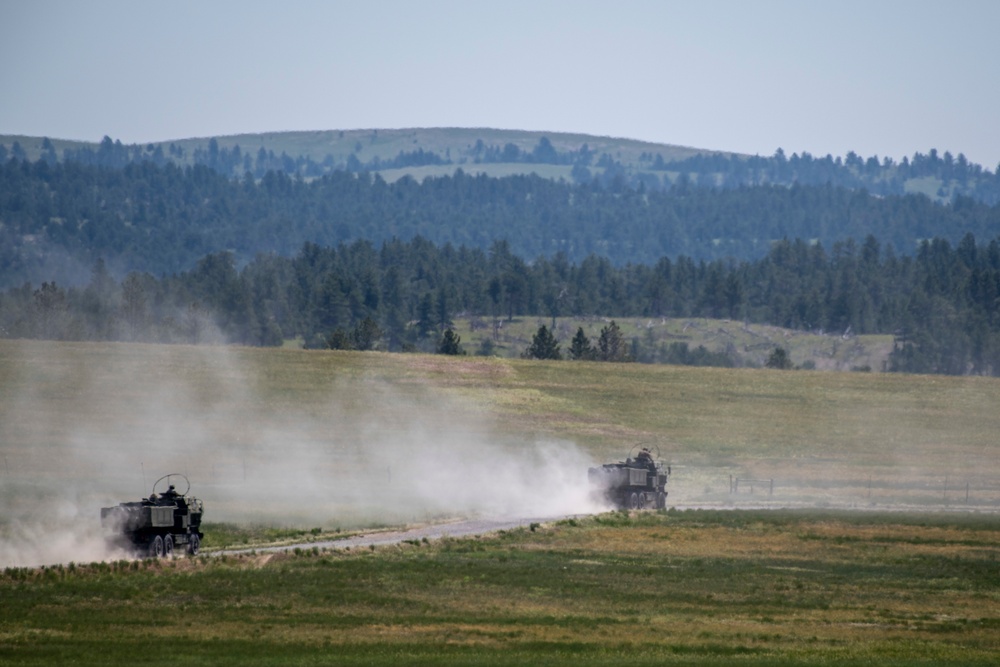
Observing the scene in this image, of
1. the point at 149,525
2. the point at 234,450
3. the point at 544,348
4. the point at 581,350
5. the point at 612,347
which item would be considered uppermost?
the point at 612,347

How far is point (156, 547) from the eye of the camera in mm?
47062

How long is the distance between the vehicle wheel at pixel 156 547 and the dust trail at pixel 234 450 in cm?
136

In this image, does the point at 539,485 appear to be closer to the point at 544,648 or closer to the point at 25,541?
the point at 25,541

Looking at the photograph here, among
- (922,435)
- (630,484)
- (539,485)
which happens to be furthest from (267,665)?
(922,435)

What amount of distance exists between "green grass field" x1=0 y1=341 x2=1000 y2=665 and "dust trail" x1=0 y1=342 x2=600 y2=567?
0.38 meters

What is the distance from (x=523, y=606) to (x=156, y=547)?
14176mm

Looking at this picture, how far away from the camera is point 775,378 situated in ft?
443

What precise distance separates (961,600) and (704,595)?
7.77 meters

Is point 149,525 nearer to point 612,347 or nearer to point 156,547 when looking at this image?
point 156,547

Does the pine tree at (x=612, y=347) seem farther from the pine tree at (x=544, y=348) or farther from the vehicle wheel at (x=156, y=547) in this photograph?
the vehicle wheel at (x=156, y=547)

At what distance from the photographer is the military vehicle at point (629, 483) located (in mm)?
72938

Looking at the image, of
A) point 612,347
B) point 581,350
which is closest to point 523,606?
point 581,350

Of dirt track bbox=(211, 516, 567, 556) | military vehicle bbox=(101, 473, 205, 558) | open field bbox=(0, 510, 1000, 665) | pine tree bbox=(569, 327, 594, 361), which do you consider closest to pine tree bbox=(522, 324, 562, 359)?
pine tree bbox=(569, 327, 594, 361)

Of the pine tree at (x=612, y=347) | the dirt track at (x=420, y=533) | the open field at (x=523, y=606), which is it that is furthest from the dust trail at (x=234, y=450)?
the pine tree at (x=612, y=347)
